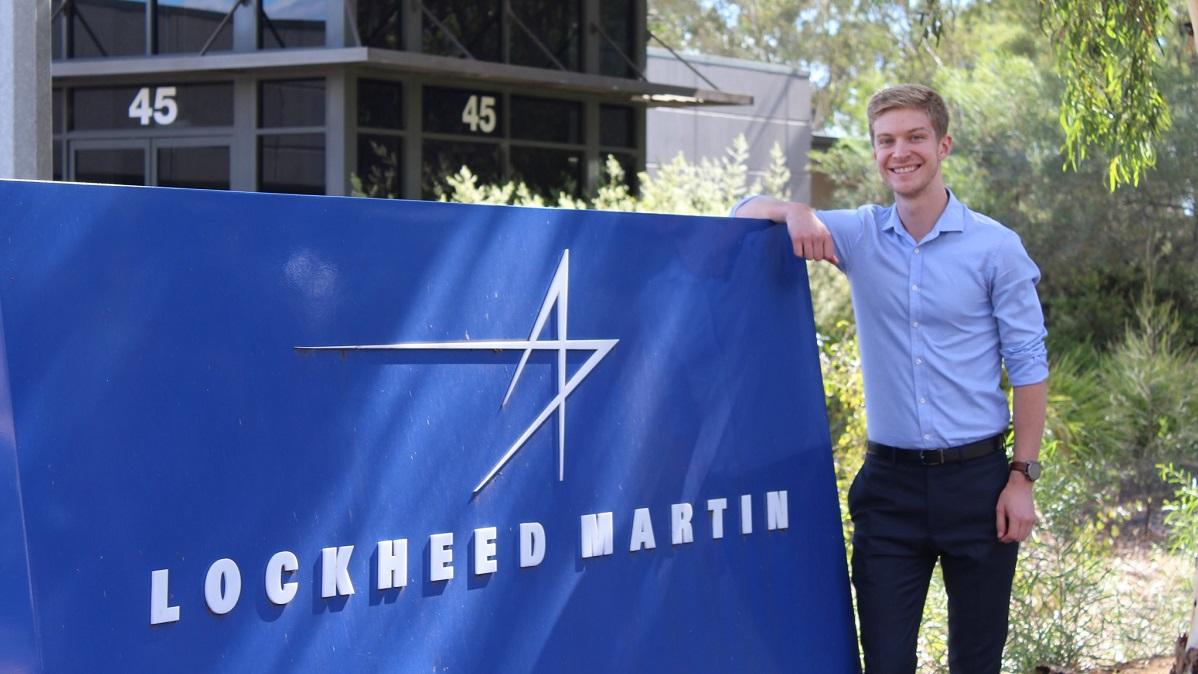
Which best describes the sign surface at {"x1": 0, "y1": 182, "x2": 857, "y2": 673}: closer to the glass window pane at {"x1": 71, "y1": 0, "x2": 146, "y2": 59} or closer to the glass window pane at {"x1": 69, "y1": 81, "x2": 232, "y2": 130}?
the glass window pane at {"x1": 69, "y1": 81, "x2": 232, "y2": 130}

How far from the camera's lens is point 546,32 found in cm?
1873

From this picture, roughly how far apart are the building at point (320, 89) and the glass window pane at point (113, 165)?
0.02 m

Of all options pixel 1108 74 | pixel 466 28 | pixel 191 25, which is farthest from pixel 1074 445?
pixel 191 25

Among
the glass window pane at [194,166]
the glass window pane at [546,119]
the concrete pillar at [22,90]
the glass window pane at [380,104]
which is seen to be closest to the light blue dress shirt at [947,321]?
the concrete pillar at [22,90]

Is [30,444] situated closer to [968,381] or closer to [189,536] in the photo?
[189,536]

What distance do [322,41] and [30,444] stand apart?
14.5 metres

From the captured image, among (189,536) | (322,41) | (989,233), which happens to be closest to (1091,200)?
(322,41)

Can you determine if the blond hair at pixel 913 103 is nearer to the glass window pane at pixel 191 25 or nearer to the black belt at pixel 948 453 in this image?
the black belt at pixel 948 453

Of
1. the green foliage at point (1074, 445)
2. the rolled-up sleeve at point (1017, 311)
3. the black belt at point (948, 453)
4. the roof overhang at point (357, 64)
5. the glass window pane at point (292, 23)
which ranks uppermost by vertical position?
the glass window pane at point (292, 23)

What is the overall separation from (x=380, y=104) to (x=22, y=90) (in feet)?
41.6

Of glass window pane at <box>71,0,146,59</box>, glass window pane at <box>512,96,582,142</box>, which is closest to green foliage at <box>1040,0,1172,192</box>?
glass window pane at <box>512,96,582,142</box>

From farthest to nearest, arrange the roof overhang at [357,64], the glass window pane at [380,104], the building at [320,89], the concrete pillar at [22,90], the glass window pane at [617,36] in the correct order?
1. the glass window pane at [617,36]
2. the glass window pane at [380,104]
3. the building at [320,89]
4. the roof overhang at [357,64]
5. the concrete pillar at [22,90]

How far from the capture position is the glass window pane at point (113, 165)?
58.4 feet

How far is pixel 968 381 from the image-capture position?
153 inches
